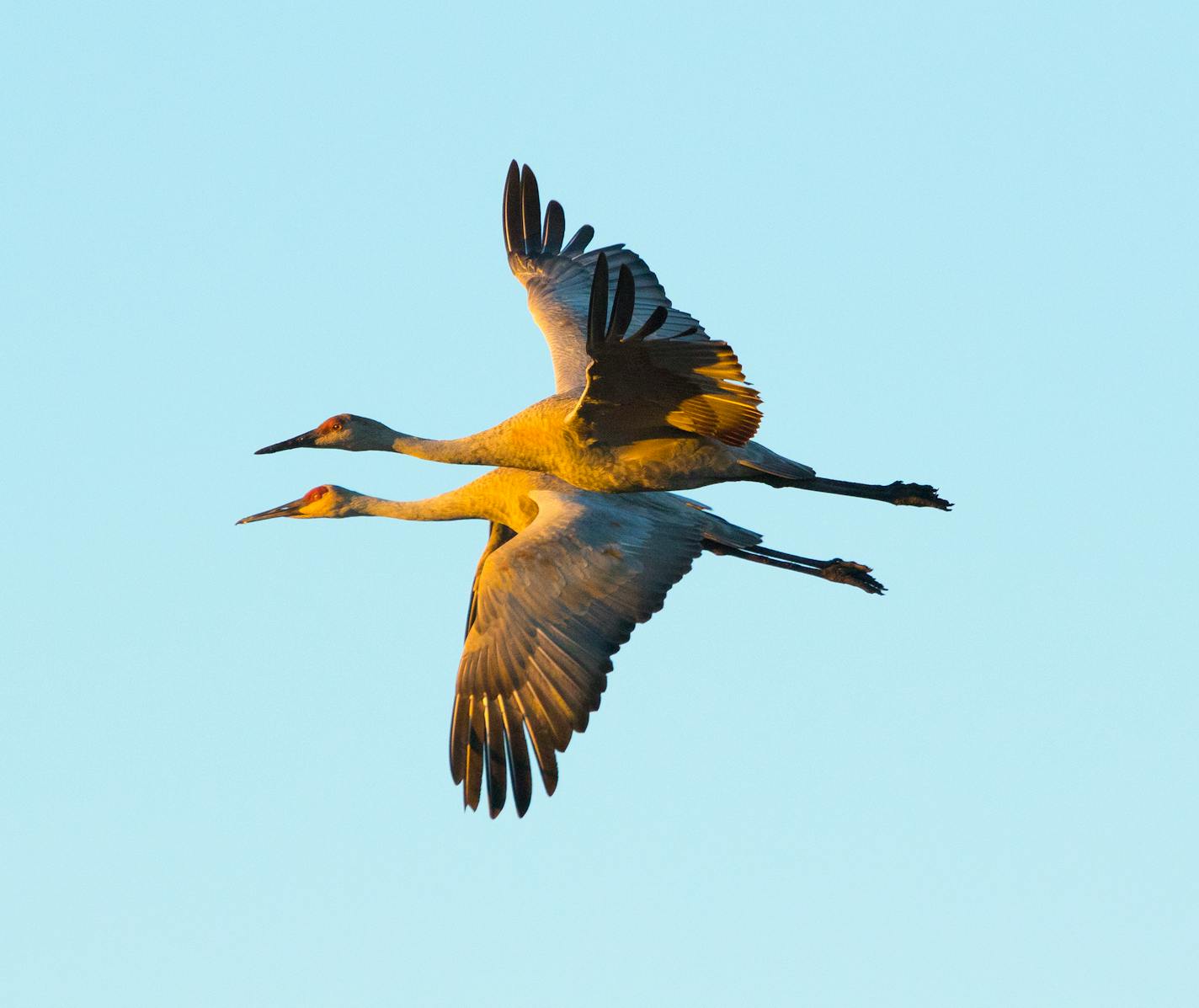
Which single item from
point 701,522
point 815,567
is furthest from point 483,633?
point 815,567

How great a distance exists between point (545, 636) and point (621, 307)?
195cm

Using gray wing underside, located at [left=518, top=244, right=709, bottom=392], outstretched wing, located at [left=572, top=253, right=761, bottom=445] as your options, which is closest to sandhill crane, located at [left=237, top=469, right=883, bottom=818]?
outstretched wing, located at [left=572, top=253, right=761, bottom=445]

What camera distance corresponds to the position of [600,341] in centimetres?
1027

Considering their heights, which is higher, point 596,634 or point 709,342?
point 709,342

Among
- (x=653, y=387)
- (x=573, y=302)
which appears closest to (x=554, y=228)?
(x=573, y=302)

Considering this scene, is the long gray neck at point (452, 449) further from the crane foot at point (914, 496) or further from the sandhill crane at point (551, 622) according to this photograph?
the crane foot at point (914, 496)

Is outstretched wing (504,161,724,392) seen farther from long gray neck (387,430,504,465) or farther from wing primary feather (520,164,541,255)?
long gray neck (387,430,504,465)

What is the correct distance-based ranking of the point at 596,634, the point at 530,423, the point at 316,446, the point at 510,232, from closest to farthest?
the point at 596,634 → the point at 530,423 → the point at 316,446 → the point at 510,232

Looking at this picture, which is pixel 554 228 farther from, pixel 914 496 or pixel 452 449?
pixel 914 496

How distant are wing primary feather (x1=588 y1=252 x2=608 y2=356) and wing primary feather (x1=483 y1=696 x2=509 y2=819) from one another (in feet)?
6.70

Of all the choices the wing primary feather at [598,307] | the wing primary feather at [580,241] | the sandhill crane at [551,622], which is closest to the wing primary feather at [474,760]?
the sandhill crane at [551,622]

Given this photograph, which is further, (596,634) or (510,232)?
(510,232)

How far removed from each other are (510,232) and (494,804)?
515 cm

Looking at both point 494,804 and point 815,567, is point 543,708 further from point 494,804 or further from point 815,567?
point 815,567
